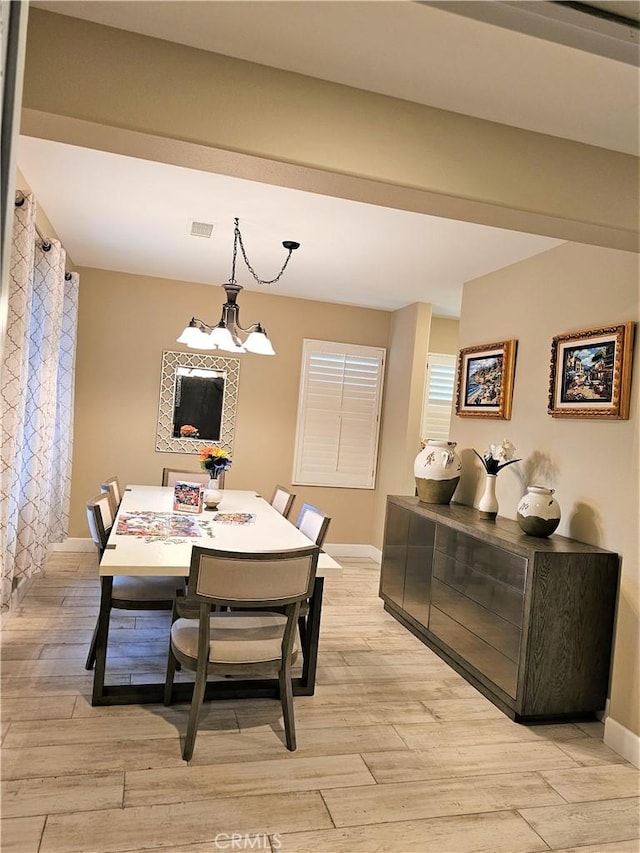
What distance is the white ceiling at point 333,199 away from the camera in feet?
5.69

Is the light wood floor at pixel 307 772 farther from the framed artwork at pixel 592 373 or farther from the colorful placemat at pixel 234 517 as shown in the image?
the framed artwork at pixel 592 373

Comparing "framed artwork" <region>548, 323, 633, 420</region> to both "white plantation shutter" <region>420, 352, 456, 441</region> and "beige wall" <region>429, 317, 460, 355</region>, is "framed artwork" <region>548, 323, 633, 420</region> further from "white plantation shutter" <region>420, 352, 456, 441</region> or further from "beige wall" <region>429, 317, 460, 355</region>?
"beige wall" <region>429, 317, 460, 355</region>

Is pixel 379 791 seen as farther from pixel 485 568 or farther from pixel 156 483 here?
pixel 156 483

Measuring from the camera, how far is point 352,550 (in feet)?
20.2

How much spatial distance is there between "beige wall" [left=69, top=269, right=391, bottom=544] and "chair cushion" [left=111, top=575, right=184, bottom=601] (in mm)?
2533

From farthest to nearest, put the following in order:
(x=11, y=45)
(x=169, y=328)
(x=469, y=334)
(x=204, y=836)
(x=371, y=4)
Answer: (x=169, y=328) < (x=469, y=334) < (x=204, y=836) < (x=371, y=4) < (x=11, y=45)

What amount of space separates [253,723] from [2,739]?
1.03m

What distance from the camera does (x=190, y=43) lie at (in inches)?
73.5

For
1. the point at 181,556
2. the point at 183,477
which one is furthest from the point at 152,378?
the point at 181,556

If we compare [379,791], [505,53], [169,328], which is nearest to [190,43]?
[505,53]

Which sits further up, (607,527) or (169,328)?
(169,328)

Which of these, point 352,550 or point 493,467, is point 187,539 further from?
point 352,550

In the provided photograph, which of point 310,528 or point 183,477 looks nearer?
point 310,528

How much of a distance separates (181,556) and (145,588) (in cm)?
52
